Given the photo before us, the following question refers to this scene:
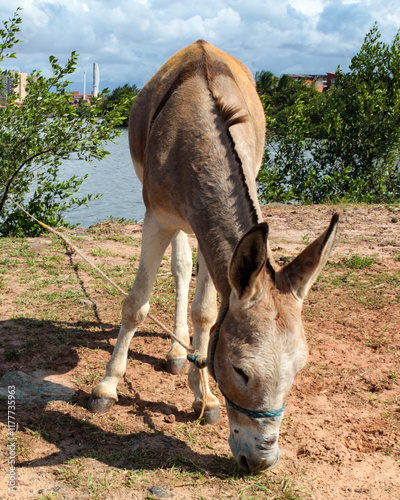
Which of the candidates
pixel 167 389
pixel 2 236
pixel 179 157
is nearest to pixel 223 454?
pixel 167 389

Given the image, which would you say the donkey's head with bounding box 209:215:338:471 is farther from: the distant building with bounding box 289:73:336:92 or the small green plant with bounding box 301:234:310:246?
the distant building with bounding box 289:73:336:92

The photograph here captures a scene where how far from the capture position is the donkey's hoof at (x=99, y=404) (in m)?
3.63

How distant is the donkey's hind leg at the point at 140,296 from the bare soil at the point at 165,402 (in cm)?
19

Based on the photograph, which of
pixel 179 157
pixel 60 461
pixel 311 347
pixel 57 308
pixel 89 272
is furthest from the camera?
pixel 89 272

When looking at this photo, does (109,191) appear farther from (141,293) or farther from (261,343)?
(261,343)

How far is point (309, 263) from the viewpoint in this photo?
8.36 ft

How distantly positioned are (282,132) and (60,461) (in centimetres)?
1139

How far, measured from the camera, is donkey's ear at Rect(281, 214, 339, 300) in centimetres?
245

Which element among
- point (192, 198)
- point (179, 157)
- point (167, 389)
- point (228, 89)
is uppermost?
point (228, 89)

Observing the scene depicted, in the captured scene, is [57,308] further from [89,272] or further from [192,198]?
[192,198]

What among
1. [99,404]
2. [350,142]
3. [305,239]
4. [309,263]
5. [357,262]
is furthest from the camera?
[350,142]

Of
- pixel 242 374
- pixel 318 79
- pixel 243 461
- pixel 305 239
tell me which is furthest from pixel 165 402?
pixel 318 79

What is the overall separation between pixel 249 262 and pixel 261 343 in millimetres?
395

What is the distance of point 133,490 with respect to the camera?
281cm
